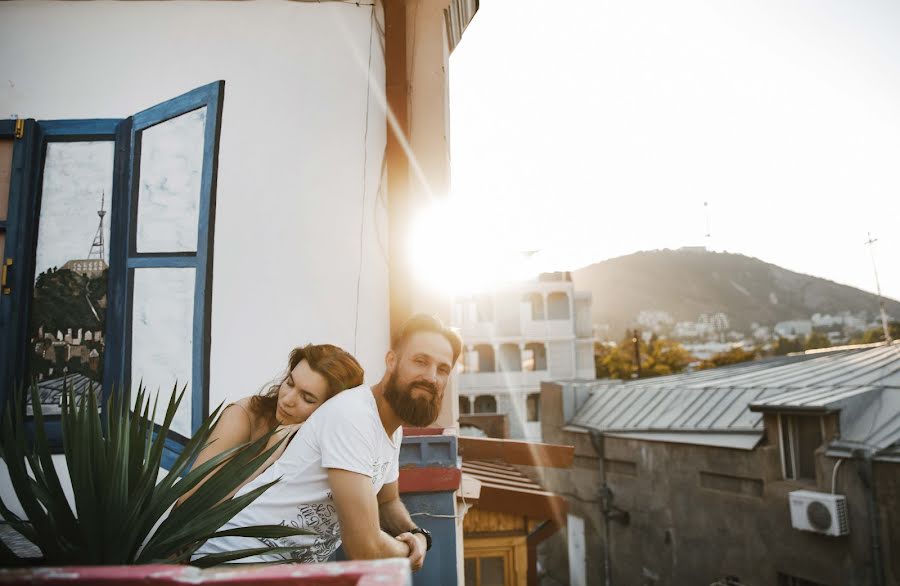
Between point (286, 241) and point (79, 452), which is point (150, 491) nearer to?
point (79, 452)

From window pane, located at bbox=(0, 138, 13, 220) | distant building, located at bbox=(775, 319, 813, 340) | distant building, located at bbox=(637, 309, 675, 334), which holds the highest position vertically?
distant building, located at bbox=(637, 309, 675, 334)

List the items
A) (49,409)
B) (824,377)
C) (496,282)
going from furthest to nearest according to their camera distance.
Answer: (496,282), (824,377), (49,409)

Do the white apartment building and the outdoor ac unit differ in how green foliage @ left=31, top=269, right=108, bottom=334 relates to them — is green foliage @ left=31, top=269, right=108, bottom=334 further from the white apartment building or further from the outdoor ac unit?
the white apartment building

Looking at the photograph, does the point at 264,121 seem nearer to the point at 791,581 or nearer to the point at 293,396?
the point at 293,396

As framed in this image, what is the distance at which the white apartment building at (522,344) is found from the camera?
27016 millimetres

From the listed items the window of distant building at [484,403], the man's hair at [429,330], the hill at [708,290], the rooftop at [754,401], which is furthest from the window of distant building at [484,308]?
the hill at [708,290]

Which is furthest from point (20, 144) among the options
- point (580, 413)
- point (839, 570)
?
point (580, 413)

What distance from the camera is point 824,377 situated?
518 inches

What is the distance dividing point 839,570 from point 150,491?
11532 mm

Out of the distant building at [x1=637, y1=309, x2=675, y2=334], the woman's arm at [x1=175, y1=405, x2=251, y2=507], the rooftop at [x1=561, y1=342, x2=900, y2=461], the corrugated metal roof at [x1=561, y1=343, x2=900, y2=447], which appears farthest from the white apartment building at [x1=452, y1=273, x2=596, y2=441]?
the distant building at [x1=637, y1=309, x2=675, y2=334]

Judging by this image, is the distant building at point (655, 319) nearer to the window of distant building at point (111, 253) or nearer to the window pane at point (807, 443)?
the window pane at point (807, 443)

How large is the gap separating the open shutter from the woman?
242 millimetres

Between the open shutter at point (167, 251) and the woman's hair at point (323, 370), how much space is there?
1.00 feet

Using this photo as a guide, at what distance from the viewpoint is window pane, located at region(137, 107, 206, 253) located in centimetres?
282
